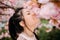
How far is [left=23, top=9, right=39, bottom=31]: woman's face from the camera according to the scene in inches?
42.5

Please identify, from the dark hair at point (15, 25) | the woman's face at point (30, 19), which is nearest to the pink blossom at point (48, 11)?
the woman's face at point (30, 19)

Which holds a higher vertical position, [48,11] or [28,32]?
[48,11]

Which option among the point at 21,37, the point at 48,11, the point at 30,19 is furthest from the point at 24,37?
the point at 48,11

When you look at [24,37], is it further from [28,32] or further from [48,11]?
[48,11]

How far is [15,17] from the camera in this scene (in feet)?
3.68

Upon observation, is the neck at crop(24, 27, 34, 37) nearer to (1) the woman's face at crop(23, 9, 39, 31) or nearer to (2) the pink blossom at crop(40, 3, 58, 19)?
(1) the woman's face at crop(23, 9, 39, 31)

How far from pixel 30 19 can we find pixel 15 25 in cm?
12

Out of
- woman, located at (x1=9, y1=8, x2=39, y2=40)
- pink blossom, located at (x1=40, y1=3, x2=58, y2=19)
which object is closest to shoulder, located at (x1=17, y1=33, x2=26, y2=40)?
woman, located at (x1=9, y1=8, x2=39, y2=40)

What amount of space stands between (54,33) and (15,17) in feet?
0.97

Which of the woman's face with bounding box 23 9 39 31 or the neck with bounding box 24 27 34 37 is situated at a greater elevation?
the woman's face with bounding box 23 9 39 31

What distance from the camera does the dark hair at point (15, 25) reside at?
3.62ft

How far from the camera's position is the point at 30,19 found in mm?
1093

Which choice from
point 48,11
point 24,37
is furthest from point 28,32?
point 48,11

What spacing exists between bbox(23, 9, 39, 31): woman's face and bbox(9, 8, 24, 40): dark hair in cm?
4
